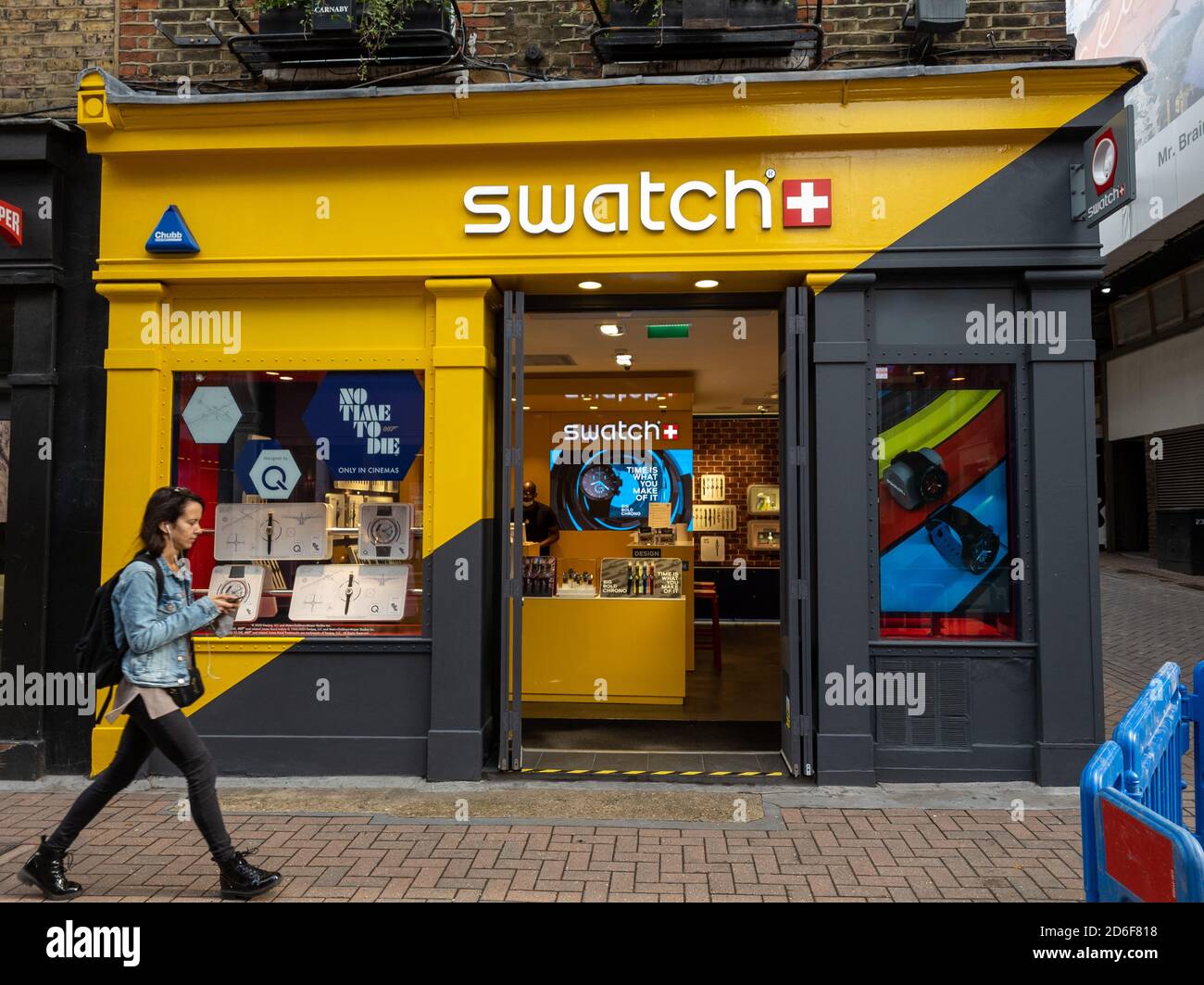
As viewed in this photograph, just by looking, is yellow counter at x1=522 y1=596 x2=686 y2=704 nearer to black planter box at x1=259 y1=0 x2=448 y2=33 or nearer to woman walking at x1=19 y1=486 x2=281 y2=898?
woman walking at x1=19 y1=486 x2=281 y2=898

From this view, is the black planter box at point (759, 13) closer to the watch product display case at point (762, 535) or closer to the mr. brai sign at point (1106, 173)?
the mr. brai sign at point (1106, 173)

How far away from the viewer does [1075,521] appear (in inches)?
223

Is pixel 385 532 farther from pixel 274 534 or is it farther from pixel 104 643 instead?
pixel 104 643

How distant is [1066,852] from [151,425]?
253 inches

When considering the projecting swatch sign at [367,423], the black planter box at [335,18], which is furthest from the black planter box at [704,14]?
the projecting swatch sign at [367,423]

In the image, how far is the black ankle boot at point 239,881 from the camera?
3.90m

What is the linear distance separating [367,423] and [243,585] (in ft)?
4.96

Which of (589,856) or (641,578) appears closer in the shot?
(589,856)

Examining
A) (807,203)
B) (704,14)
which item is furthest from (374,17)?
(807,203)

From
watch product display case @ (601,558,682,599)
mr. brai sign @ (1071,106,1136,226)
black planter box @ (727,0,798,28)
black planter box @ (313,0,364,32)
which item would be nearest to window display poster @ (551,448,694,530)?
watch product display case @ (601,558,682,599)

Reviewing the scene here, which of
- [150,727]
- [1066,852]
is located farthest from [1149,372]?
[150,727]

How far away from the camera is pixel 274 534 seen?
6.23m
